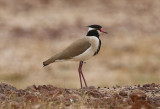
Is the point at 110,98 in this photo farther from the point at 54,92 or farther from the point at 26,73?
the point at 26,73

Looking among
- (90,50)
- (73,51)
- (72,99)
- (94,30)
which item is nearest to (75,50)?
(73,51)

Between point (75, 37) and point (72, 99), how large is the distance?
3476 centimetres

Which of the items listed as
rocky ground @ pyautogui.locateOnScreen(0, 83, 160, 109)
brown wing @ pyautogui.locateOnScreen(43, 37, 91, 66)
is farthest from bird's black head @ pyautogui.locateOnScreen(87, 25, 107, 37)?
rocky ground @ pyautogui.locateOnScreen(0, 83, 160, 109)

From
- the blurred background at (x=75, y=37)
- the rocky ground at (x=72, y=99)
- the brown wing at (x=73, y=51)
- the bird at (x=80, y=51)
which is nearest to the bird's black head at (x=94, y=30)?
the bird at (x=80, y=51)

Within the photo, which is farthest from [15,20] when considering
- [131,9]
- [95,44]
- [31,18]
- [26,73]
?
[95,44]

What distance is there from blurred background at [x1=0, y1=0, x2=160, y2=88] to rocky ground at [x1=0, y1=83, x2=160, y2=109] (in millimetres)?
17740

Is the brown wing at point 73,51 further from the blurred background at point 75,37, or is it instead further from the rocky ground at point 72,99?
the blurred background at point 75,37

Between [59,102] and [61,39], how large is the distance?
34577 mm

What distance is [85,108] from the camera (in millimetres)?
8430

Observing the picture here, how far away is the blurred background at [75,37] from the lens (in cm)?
3162

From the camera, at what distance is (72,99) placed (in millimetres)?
8875

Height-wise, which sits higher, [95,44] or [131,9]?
[131,9]

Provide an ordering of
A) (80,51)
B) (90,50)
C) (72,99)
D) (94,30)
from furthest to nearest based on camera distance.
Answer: (94,30)
(90,50)
(80,51)
(72,99)

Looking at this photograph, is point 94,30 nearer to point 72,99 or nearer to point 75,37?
point 72,99
